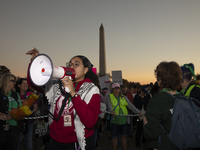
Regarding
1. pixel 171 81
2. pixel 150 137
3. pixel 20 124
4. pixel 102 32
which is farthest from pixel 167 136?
pixel 102 32

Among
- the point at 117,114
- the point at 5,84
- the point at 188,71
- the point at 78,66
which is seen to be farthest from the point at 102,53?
the point at 78,66

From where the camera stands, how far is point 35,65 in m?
1.58

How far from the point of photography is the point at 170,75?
1876 millimetres

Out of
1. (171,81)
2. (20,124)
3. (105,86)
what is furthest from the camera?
(105,86)

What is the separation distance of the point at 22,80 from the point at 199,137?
4.27 m

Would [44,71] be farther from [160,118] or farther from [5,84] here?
[5,84]

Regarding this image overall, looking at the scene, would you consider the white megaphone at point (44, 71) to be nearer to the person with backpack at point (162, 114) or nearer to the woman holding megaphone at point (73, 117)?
the woman holding megaphone at point (73, 117)

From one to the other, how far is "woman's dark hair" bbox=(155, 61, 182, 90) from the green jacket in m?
0.19

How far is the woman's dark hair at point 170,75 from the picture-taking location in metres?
1.88

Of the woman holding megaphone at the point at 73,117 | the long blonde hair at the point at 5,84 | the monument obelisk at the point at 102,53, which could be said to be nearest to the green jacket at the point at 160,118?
the woman holding megaphone at the point at 73,117

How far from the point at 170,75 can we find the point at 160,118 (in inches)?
21.4

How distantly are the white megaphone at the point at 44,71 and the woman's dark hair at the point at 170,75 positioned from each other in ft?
3.78

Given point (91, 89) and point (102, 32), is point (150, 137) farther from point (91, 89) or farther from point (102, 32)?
point (102, 32)

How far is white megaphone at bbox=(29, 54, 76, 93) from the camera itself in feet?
4.76
